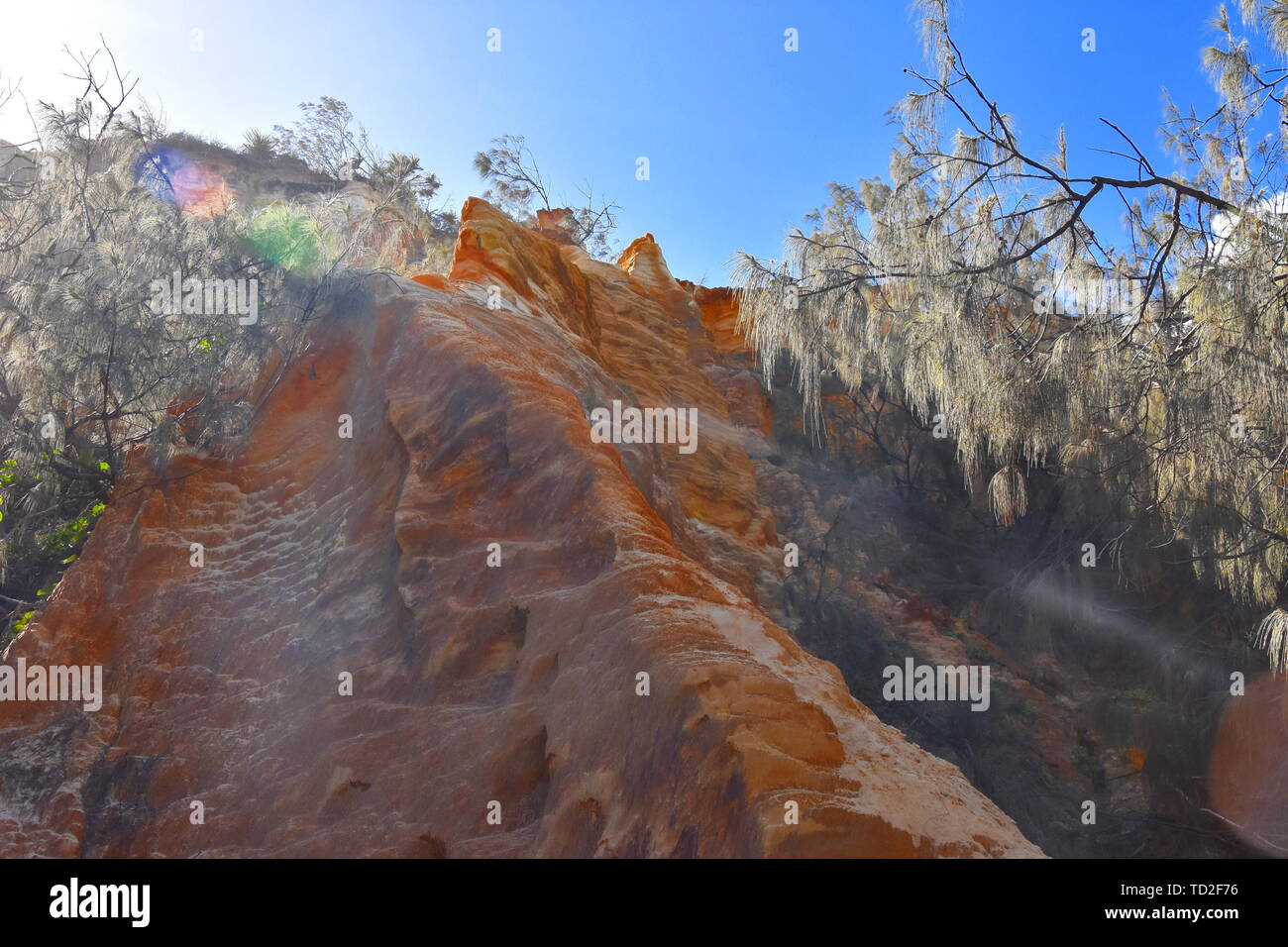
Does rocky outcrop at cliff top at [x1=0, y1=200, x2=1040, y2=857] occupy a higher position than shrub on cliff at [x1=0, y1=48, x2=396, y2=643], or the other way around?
shrub on cliff at [x1=0, y1=48, x2=396, y2=643]

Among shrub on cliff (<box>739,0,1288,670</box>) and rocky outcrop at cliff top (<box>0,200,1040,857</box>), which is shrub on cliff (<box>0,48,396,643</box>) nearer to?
rocky outcrop at cliff top (<box>0,200,1040,857</box>)

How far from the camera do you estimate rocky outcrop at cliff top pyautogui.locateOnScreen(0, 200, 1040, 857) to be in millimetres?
3654

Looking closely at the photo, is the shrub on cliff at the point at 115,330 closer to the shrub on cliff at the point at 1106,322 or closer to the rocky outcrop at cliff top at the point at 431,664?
the rocky outcrop at cliff top at the point at 431,664

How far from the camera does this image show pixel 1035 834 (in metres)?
7.33

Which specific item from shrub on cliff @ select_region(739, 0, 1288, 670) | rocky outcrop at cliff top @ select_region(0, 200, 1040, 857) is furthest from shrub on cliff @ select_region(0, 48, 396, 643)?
shrub on cliff @ select_region(739, 0, 1288, 670)

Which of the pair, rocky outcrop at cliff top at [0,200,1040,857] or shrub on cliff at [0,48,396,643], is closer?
rocky outcrop at cliff top at [0,200,1040,857]

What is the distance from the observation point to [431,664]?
4.80 metres

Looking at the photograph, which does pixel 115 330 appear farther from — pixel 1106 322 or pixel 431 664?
pixel 1106 322

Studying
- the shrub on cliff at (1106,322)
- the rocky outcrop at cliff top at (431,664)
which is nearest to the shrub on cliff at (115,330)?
the rocky outcrop at cliff top at (431,664)

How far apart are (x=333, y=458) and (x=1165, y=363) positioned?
19.2ft

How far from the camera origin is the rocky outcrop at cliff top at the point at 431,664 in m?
3.65

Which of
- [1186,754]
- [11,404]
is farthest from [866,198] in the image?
[11,404]

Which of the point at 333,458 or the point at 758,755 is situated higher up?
the point at 333,458
